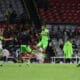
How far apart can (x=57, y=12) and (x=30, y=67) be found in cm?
1226

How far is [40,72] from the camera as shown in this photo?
11.9 metres

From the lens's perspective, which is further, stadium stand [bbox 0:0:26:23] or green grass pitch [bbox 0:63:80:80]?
stadium stand [bbox 0:0:26:23]

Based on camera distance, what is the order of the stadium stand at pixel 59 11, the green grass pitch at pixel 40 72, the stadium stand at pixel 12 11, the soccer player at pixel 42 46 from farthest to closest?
1. the stadium stand at pixel 59 11
2. the stadium stand at pixel 12 11
3. the soccer player at pixel 42 46
4. the green grass pitch at pixel 40 72

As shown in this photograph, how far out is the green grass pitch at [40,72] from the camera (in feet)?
38.9

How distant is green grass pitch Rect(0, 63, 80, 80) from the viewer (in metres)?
11.9

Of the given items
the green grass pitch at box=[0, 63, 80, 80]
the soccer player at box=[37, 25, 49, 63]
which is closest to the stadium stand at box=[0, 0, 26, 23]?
the soccer player at box=[37, 25, 49, 63]

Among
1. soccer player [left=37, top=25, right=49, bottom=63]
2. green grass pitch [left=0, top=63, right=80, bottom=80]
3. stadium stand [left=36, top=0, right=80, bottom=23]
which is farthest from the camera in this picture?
stadium stand [left=36, top=0, right=80, bottom=23]

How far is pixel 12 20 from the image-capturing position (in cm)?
2278

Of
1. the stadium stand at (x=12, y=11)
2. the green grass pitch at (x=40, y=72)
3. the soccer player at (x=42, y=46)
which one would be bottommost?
the green grass pitch at (x=40, y=72)

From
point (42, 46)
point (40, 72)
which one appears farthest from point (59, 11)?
point (40, 72)

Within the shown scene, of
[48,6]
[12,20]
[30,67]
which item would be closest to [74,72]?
[30,67]

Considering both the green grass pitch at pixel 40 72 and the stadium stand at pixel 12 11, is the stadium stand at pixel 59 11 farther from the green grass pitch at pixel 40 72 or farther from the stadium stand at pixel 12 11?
the green grass pitch at pixel 40 72

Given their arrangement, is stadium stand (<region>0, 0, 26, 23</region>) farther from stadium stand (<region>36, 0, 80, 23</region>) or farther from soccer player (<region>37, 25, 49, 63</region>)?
soccer player (<region>37, 25, 49, 63</region>)

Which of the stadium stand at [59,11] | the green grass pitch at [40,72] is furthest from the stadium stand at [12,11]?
the green grass pitch at [40,72]
